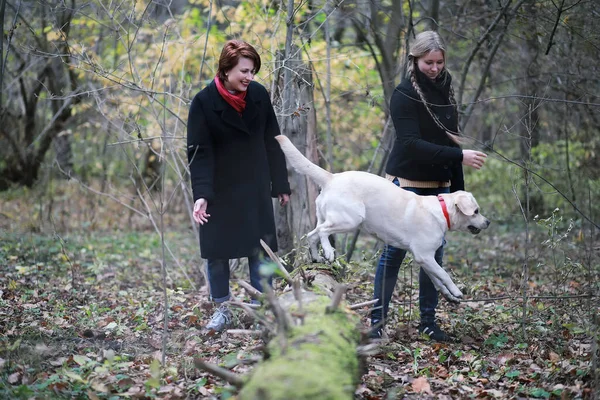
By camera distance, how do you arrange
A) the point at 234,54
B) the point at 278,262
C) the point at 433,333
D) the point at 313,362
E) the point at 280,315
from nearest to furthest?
the point at 313,362 → the point at 280,315 → the point at 278,262 → the point at 234,54 → the point at 433,333

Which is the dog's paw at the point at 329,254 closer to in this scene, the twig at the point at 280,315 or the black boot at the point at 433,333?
the black boot at the point at 433,333

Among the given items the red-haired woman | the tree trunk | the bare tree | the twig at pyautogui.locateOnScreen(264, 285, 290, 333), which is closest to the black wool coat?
the red-haired woman

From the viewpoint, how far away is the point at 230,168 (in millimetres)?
4812

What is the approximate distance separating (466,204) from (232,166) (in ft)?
5.96

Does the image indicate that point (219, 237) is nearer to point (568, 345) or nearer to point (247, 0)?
point (568, 345)

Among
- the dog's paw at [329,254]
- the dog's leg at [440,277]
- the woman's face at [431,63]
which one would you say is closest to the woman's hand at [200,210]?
the dog's paw at [329,254]

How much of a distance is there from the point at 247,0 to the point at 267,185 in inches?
138

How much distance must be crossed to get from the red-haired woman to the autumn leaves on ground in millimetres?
605

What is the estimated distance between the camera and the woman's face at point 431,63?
4.33 metres

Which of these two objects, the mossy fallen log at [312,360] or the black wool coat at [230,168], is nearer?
the mossy fallen log at [312,360]

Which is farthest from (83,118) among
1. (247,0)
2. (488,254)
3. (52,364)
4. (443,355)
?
(443,355)

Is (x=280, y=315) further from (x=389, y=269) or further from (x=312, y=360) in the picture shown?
(x=389, y=269)

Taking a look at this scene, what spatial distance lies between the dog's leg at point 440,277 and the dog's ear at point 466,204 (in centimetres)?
40

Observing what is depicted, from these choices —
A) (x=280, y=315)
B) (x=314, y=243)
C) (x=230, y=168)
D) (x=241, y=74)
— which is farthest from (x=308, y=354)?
(x=241, y=74)
